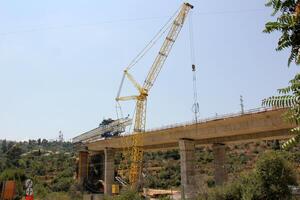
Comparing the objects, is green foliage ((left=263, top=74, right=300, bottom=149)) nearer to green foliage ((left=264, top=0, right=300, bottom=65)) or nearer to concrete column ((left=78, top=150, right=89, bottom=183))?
green foliage ((left=264, top=0, right=300, bottom=65))

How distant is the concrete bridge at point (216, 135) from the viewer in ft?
141

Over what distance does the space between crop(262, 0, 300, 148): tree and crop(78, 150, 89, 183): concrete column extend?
3311 inches

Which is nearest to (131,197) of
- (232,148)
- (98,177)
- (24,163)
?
(98,177)

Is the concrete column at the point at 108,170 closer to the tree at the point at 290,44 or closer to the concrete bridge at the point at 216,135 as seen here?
the concrete bridge at the point at 216,135

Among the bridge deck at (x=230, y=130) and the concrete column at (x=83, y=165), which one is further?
the concrete column at (x=83, y=165)

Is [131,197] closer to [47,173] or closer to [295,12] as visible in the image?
[295,12]

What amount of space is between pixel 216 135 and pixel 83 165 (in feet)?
146

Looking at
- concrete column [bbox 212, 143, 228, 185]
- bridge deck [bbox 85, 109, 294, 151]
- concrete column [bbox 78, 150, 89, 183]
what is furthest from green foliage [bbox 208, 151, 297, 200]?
concrete column [bbox 78, 150, 89, 183]

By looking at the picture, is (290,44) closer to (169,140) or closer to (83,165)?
(169,140)

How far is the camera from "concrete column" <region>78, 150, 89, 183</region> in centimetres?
8612

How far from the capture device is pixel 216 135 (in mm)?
49375

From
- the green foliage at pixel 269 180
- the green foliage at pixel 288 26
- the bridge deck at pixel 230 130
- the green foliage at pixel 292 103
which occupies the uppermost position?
the bridge deck at pixel 230 130

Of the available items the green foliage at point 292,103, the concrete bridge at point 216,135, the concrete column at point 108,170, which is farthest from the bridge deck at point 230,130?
the green foliage at point 292,103

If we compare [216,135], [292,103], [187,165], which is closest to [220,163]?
[187,165]
